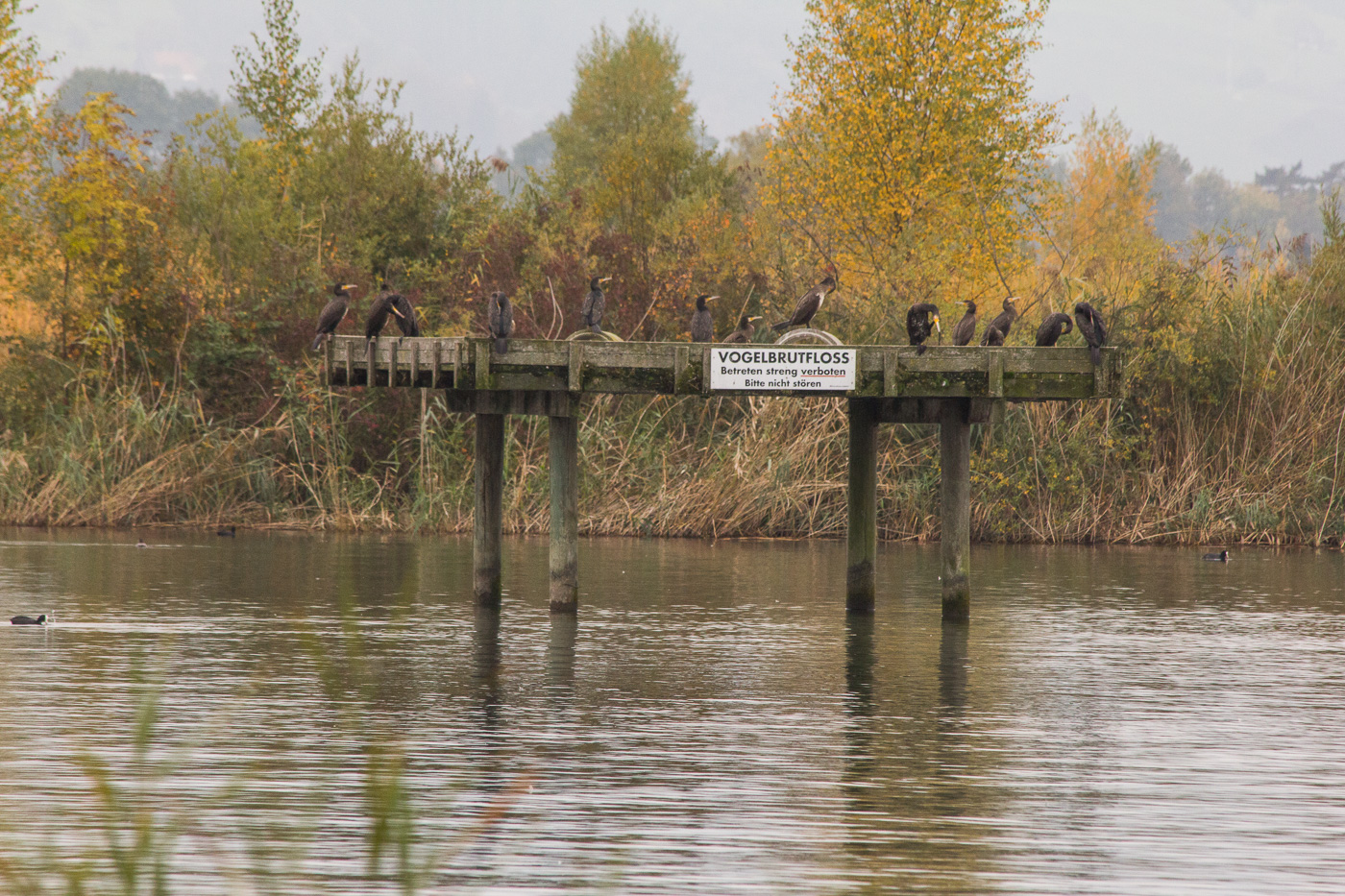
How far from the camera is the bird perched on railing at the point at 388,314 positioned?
63.5 ft

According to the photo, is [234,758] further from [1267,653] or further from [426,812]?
[1267,653]

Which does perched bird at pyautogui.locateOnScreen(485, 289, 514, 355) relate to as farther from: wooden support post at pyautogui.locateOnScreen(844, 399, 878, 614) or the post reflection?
the post reflection

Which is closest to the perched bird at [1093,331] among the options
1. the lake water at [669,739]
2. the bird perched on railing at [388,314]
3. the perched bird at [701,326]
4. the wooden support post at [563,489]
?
the lake water at [669,739]

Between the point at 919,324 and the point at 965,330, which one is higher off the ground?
the point at 965,330

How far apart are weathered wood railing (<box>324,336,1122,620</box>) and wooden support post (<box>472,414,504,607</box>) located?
2 cm

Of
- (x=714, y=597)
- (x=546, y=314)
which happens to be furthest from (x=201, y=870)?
(x=546, y=314)

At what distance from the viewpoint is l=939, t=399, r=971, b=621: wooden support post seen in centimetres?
1962

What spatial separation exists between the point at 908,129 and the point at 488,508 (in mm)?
22960

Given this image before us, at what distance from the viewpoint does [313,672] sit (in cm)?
1656

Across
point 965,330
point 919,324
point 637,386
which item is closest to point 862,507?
point 965,330

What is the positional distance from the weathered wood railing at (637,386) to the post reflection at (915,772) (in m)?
2.66

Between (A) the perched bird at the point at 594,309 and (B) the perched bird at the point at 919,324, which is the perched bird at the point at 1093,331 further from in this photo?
(A) the perched bird at the point at 594,309

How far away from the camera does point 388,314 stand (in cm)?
1967

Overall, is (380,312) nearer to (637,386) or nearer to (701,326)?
(637,386)
